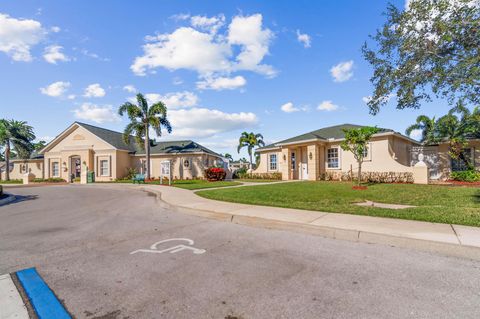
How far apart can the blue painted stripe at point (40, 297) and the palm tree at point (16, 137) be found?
39.6 m

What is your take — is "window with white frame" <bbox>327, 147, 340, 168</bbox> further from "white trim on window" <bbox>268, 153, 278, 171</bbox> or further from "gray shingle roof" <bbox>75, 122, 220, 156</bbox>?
"gray shingle roof" <bbox>75, 122, 220, 156</bbox>

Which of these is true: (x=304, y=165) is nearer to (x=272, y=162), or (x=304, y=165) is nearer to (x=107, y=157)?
(x=272, y=162)

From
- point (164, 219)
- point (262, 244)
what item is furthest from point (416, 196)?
point (164, 219)

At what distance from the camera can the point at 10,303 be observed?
283cm

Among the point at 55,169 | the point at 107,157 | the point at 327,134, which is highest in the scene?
the point at 327,134

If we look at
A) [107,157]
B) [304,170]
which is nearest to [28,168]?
[107,157]

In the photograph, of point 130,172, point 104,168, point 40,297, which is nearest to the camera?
point 40,297

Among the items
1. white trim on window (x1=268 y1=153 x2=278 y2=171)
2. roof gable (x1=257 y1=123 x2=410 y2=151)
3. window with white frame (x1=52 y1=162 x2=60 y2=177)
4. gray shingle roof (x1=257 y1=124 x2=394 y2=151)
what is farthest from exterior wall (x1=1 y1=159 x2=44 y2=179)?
gray shingle roof (x1=257 y1=124 x2=394 y2=151)

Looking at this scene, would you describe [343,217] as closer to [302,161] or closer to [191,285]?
[191,285]

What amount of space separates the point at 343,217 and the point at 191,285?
468 centimetres

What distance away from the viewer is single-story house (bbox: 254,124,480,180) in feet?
57.0

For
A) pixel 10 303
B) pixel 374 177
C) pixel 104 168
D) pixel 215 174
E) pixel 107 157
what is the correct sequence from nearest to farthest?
pixel 10 303 < pixel 374 177 < pixel 215 174 < pixel 107 157 < pixel 104 168

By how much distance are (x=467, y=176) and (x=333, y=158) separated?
28.3ft

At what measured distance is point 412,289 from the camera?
3.01 metres
